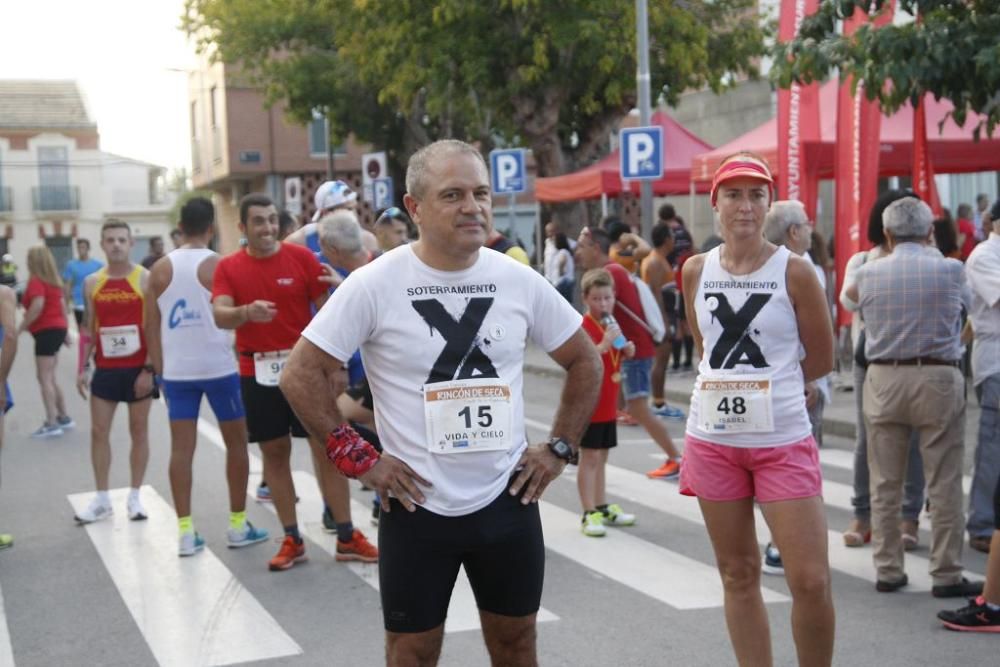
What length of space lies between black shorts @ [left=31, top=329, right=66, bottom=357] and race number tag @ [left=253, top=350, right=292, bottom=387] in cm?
707

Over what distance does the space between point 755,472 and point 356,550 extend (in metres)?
3.46

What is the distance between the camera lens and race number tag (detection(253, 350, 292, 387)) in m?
7.46

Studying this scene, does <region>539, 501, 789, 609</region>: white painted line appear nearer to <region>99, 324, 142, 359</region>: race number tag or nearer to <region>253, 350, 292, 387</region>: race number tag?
<region>253, 350, 292, 387</region>: race number tag

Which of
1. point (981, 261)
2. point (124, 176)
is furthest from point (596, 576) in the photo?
point (124, 176)

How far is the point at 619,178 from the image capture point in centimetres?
2161

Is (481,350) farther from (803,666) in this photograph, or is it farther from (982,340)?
(982,340)

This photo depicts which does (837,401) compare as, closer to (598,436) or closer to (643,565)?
(598,436)

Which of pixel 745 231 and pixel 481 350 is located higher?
pixel 745 231

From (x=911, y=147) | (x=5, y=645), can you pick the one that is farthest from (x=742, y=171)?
(x=911, y=147)

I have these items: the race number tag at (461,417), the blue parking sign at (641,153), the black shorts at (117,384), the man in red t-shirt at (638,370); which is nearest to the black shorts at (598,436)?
the man in red t-shirt at (638,370)

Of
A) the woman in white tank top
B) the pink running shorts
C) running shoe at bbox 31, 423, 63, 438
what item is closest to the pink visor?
the woman in white tank top

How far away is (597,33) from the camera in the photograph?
22.2 m

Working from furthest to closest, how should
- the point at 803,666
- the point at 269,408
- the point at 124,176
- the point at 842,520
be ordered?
the point at 124,176, the point at 842,520, the point at 269,408, the point at 803,666

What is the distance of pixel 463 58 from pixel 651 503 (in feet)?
49.9
